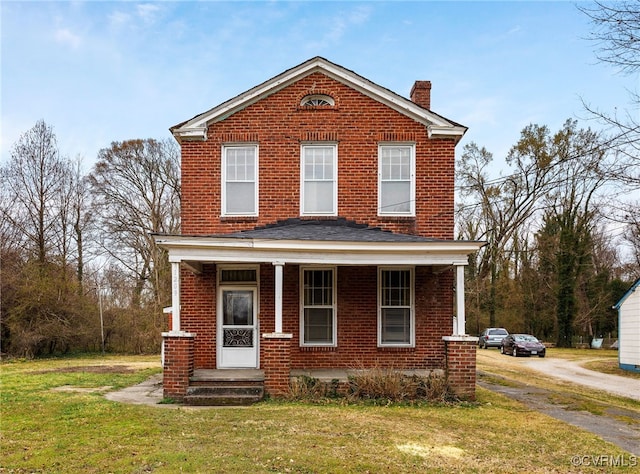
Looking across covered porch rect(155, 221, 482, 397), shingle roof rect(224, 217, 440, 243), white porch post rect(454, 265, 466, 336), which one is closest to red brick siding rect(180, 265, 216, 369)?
covered porch rect(155, 221, 482, 397)

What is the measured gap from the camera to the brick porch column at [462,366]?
11102 millimetres

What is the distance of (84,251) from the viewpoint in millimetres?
31406

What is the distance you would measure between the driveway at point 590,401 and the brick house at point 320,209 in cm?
259

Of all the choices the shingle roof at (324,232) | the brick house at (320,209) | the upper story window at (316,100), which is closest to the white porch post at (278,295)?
the shingle roof at (324,232)

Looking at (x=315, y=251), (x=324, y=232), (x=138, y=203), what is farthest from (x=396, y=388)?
(x=138, y=203)

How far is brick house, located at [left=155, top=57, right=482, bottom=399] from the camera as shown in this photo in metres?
12.9

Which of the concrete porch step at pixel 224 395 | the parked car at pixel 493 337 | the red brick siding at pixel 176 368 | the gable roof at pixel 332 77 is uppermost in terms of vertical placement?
the gable roof at pixel 332 77

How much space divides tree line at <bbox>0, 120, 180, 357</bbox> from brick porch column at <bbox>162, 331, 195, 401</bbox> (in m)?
15.9

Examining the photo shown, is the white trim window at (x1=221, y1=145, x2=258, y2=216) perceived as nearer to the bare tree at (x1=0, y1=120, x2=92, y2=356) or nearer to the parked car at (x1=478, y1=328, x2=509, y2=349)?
the bare tree at (x1=0, y1=120, x2=92, y2=356)

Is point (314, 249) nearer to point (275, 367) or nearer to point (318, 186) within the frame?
point (275, 367)

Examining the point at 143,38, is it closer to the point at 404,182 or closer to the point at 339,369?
the point at 404,182

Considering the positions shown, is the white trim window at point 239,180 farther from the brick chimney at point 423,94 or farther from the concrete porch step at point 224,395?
the brick chimney at point 423,94

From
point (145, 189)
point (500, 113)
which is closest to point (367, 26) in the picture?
point (500, 113)

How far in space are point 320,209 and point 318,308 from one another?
245 centimetres
